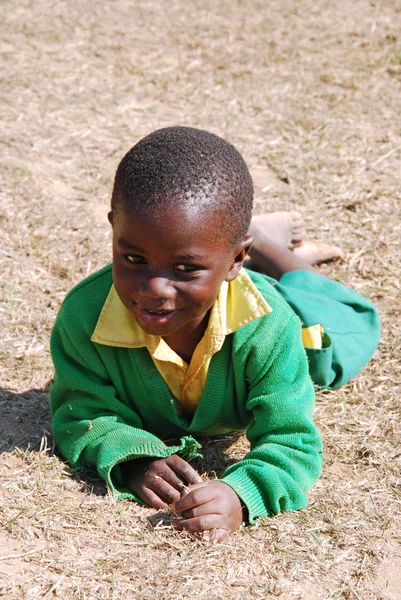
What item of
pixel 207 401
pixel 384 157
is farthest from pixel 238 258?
pixel 384 157

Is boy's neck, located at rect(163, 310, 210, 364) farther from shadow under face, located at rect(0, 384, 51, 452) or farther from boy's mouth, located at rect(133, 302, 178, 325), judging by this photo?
shadow under face, located at rect(0, 384, 51, 452)

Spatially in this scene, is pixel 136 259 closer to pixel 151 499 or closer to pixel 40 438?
pixel 151 499

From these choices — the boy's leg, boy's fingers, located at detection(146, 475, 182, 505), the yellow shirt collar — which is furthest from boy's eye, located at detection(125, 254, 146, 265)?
the boy's leg

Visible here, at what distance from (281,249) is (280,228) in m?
0.25

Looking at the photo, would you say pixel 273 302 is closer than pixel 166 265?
No

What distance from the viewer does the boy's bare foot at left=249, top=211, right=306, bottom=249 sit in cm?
488

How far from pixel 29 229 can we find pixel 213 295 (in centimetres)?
228

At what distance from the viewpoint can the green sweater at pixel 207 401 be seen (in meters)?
3.38

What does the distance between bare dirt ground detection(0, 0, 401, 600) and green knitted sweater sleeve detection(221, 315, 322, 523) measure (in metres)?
0.10

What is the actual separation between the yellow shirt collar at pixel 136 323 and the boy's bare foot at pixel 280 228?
1375 mm

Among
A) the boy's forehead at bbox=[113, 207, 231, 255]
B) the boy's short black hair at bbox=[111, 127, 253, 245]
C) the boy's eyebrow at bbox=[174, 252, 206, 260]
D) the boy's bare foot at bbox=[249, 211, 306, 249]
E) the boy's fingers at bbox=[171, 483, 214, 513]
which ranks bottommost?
the boy's fingers at bbox=[171, 483, 214, 513]

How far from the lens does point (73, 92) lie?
6.76 meters

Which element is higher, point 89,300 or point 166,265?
point 166,265

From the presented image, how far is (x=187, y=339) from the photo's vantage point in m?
3.54
